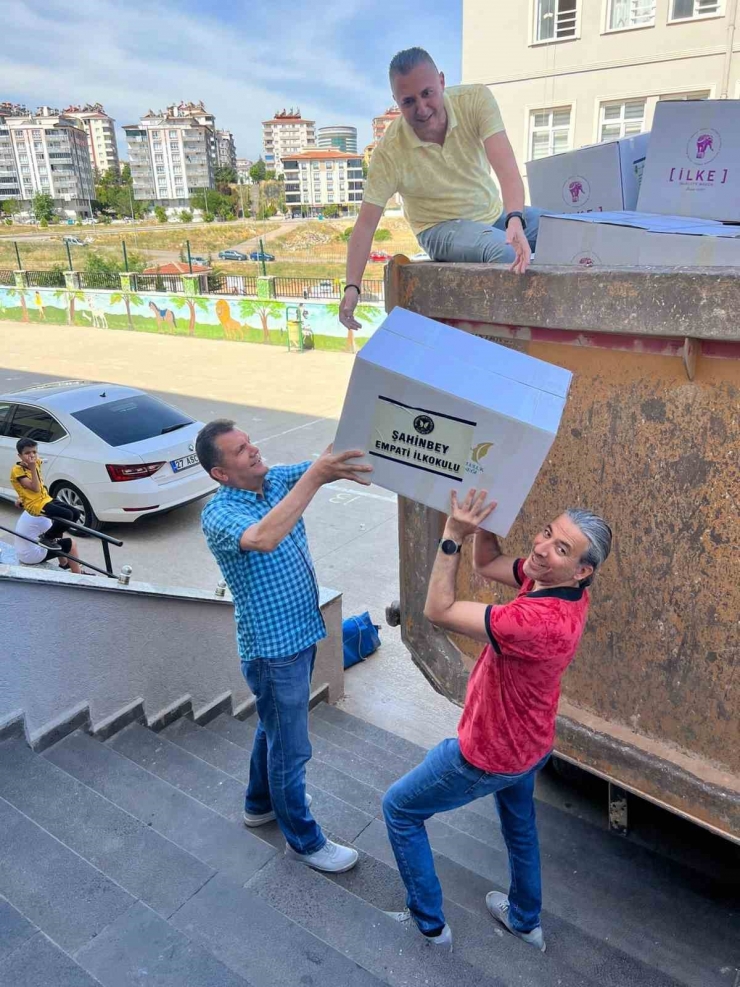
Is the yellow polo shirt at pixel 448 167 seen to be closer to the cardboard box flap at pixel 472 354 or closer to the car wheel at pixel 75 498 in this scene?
the cardboard box flap at pixel 472 354

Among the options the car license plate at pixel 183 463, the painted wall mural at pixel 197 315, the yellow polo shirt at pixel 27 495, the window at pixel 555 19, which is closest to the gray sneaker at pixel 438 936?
the yellow polo shirt at pixel 27 495

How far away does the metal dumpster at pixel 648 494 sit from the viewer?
1958mm

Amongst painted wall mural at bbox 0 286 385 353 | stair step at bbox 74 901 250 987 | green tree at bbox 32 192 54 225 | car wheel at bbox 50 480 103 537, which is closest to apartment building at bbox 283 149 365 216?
green tree at bbox 32 192 54 225

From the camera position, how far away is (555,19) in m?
19.9

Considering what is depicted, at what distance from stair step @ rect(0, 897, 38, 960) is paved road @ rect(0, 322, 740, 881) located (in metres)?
2.69

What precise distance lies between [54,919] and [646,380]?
2.54 m

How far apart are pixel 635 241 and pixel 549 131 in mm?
21642

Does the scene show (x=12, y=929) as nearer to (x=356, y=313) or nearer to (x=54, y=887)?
(x=54, y=887)

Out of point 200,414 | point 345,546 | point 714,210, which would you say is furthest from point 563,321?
point 200,414

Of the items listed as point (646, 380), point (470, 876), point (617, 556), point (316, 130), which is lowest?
point (470, 876)

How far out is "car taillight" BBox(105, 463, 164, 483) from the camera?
749cm

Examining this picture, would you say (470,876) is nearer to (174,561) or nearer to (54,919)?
(54,919)

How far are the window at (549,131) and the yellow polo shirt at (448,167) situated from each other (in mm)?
20191

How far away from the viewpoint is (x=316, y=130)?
18900 centimetres
